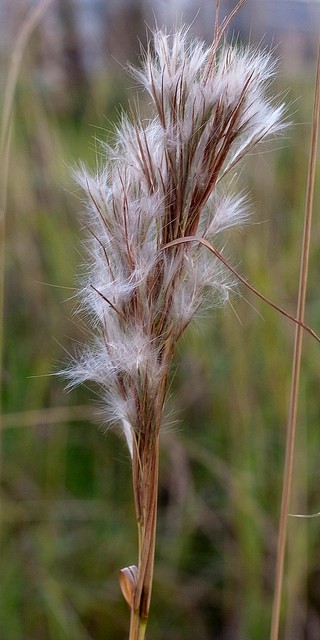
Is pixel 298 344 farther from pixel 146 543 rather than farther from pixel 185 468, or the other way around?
pixel 185 468

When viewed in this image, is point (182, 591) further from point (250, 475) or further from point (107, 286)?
point (107, 286)

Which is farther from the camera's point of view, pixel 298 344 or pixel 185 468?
pixel 185 468

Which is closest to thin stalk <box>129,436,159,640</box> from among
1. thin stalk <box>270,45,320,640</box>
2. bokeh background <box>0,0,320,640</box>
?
thin stalk <box>270,45,320,640</box>

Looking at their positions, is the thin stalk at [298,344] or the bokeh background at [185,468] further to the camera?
Answer: the bokeh background at [185,468]

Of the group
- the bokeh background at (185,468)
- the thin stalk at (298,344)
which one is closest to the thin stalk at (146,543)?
the thin stalk at (298,344)

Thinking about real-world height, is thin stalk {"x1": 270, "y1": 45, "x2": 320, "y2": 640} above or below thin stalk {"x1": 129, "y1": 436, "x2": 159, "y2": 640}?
above

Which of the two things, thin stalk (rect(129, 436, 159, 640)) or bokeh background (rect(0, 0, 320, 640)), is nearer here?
thin stalk (rect(129, 436, 159, 640))

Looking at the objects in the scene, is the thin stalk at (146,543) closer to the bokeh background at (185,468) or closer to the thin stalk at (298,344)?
the thin stalk at (298,344)

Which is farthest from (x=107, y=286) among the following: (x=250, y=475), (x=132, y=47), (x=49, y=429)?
(x=132, y=47)

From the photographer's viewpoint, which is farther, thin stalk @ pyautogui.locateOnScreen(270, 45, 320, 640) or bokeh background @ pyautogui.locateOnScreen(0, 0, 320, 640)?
bokeh background @ pyautogui.locateOnScreen(0, 0, 320, 640)

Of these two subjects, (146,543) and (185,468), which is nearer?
(146,543)

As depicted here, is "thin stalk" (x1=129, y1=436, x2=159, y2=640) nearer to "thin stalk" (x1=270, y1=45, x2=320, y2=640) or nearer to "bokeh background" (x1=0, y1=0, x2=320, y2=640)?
"thin stalk" (x1=270, y1=45, x2=320, y2=640)

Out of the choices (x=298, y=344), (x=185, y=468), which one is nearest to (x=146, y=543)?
(x=298, y=344)
